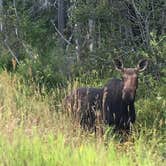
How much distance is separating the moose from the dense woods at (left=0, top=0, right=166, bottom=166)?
268mm

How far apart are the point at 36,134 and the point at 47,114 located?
111 centimetres

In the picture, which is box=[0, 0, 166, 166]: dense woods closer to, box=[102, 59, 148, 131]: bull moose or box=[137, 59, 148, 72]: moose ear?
box=[102, 59, 148, 131]: bull moose

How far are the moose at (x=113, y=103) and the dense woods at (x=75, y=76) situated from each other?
27cm

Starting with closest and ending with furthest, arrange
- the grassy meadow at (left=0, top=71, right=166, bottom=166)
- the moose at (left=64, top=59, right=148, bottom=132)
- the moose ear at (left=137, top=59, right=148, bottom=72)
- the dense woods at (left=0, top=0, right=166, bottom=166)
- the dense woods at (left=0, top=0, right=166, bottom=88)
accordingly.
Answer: the grassy meadow at (left=0, top=71, right=166, bottom=166) < the dense woods at (left=0, top=0, right=166, bottom=166) < the moose at (left=64, top=59, right=148, bottom=132) < the moose ear at (left=137, top=59, right=148, bottom=72) < the dense woods at (left=0, top=0, right=166, bottom=88)

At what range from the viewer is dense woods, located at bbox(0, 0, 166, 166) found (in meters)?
6.94

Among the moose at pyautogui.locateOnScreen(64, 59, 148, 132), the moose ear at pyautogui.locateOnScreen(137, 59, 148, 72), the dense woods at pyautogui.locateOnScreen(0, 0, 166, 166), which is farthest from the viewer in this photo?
the moose ear at pyautogui.locateOnScreen(137, 59, 148, 72)

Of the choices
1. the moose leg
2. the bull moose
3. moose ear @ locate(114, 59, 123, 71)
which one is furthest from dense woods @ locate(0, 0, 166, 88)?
the moose leg

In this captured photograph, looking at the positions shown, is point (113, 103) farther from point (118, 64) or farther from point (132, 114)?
point (118, 64)

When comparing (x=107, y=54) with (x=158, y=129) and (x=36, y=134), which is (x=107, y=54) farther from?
(x=36, y=134)

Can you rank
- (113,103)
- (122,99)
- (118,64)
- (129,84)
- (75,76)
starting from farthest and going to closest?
(75,76), (118,64), (113,103), (122,99), (129,84)

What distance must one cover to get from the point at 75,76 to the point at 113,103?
3269mm

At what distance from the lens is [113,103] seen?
1027cm

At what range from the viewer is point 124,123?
9.92m

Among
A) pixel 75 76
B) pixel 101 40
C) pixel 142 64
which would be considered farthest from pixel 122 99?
pixel 75 76
